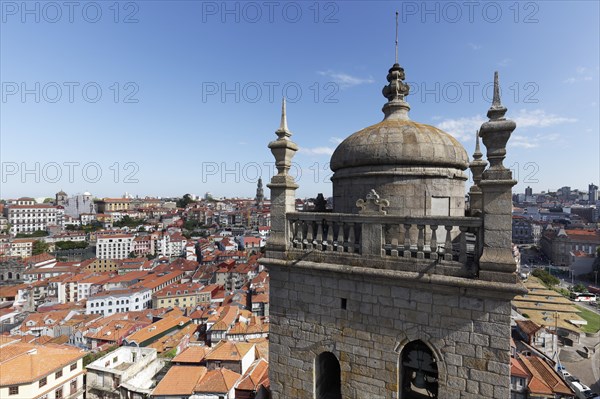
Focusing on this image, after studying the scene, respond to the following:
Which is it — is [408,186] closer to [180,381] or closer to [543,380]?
[180,381]

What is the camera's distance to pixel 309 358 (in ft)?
19.6

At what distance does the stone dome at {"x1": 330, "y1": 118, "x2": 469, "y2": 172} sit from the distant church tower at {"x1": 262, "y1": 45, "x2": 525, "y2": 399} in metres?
0.02

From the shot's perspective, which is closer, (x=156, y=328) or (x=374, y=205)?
(x=374, y=205)

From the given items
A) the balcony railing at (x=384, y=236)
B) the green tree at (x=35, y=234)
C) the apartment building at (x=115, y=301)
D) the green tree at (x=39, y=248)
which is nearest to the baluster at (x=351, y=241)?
the balcony railing at (x=384, y=236)

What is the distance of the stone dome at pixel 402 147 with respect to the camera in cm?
622

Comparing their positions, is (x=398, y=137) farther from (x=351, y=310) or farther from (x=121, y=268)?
(x=121, y=268)

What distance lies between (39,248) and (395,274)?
12678 centimetres

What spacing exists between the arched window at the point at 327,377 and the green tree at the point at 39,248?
12453 cm

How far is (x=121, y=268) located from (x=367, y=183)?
301 feet

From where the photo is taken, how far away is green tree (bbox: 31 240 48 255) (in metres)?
97.7

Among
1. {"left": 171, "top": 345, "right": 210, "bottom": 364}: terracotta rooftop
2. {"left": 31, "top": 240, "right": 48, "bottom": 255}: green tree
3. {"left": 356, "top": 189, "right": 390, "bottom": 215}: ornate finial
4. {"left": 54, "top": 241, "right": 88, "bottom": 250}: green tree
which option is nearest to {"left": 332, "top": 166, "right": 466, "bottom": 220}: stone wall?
{"left": 356, "top": 189, "right": 390, "bottom": 215}: ornate finial

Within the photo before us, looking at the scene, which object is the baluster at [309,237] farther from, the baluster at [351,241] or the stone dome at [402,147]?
the stone dome at [402,147]

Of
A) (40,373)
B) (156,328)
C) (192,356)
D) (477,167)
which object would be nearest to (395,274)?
(477,167)

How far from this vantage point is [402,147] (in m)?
6.21
